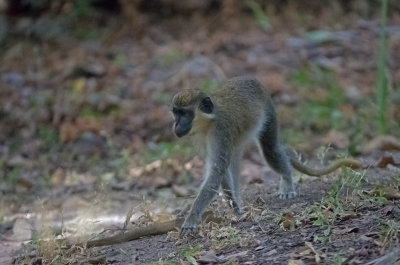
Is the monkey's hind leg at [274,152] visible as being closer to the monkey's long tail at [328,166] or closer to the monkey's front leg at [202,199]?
the monkey's long tail at [328,166]

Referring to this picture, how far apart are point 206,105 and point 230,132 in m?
0.38

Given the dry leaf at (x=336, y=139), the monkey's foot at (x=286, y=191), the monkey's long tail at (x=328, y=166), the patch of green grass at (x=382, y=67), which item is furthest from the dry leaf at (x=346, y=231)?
the dry leaf at (x=336, y=139)

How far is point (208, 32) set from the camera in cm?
1598

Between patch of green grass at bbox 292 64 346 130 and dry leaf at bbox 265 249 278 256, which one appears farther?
patch of green grass at bbox 292 64 346 130

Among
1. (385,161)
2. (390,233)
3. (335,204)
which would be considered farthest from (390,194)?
(385,161)

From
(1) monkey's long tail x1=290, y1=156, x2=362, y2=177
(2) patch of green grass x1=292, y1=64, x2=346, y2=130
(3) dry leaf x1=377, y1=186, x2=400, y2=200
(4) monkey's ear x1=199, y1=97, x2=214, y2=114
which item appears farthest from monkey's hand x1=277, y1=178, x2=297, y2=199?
(2) patch of green grass x1=292, y1=64, x2=346, y2=130

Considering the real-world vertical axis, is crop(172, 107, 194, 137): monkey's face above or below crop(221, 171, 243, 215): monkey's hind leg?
above

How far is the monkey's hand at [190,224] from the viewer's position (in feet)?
21.6

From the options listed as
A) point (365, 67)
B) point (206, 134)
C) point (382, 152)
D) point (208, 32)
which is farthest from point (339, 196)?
point (208, 32)

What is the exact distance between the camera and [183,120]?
6.95 meters

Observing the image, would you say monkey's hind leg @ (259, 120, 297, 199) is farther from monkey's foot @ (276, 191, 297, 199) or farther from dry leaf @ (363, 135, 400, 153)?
dry leaf @ (363, 135, 400, 153)

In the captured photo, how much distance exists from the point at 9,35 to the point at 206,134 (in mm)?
10035

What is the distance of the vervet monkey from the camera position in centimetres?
695

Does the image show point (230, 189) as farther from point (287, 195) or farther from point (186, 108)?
point (186, 108)
